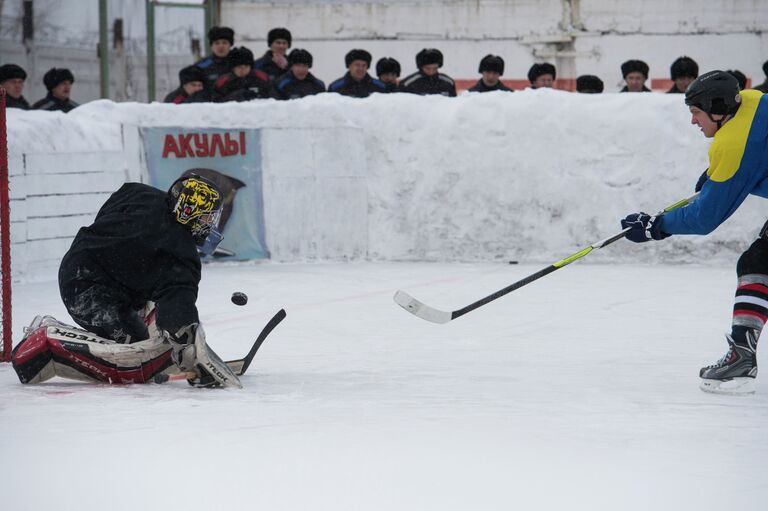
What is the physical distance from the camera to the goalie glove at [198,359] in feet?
12.7

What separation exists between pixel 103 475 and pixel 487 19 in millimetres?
9551

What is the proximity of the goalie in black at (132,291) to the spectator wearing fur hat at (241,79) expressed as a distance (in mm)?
4778

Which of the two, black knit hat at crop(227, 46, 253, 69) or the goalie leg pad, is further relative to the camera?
black knit hat at crop(227, 46, 253, 69)

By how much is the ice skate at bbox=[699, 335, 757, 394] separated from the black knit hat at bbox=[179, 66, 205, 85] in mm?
5914

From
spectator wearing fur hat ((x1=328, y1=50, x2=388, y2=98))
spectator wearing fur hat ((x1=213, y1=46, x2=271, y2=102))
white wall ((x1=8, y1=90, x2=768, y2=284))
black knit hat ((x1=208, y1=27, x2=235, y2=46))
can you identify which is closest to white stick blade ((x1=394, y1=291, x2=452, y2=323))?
white wall ((x1=8, y1=90, x2=768, y2=284))

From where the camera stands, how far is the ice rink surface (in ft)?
8.99

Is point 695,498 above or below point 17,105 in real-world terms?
below

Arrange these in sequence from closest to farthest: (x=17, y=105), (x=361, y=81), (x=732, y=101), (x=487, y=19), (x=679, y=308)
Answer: (x=732, y=101)
(x=679, y=308)
(x=17, y=105)
(x=361, y=81)
(x=487, y=19)

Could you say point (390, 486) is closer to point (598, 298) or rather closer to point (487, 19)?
point (598, 298)

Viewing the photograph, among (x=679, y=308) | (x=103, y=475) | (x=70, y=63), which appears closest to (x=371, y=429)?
(x=103, y=475)

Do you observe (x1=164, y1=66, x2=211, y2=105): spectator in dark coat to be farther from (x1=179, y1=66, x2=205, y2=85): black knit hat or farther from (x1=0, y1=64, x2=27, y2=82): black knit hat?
(x1=0, y1=64, x2=27, y2=82): black knit hat

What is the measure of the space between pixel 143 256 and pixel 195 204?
0.28 meters

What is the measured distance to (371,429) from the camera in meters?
3.39

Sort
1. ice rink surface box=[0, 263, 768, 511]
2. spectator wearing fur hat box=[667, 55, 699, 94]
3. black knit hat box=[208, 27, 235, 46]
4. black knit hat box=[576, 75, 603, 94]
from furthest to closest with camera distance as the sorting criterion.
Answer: black knit hat box=[576, 75, 603, 94] < black knit hat box=[208, 27, 235, 46] < spectator wearing fur hat box=[667, 55, 699, 94] < ice rink surface box=[0, 263, 768, 511]
